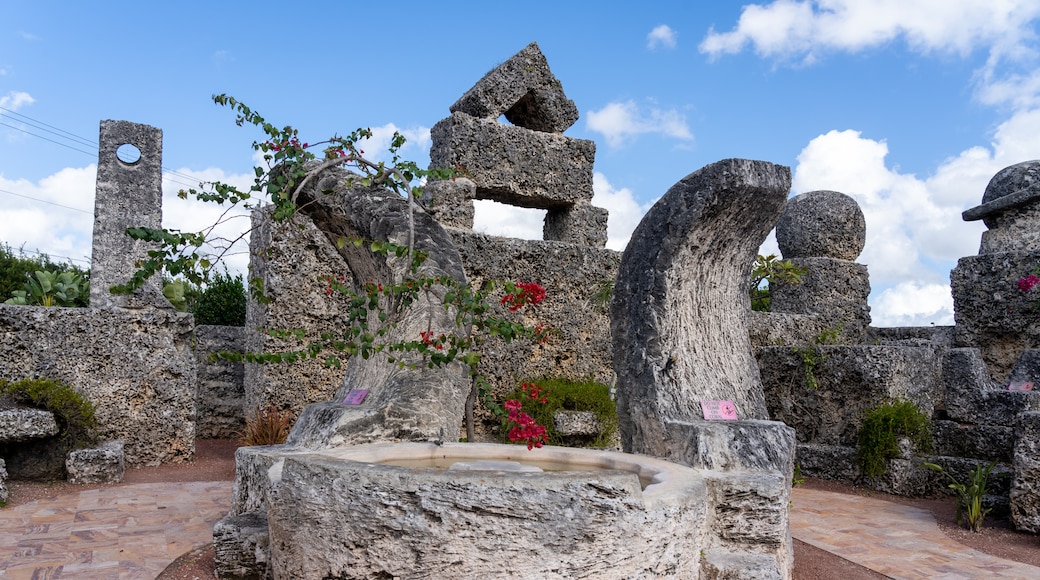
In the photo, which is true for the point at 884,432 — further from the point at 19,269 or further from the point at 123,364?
the point at 19,269

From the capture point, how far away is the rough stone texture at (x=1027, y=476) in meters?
5.28

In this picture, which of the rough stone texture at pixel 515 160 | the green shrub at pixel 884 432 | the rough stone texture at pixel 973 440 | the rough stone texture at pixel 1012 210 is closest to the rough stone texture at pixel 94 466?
the rough stone texture at pixel 515 160

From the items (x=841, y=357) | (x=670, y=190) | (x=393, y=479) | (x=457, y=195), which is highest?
(x=457, y=195)

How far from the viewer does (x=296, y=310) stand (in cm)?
710

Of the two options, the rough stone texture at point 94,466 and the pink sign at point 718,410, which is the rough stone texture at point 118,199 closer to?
the rough stone texture at point 94,466

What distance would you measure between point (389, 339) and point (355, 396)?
1.23 ft

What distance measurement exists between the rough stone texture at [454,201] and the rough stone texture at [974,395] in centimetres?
487

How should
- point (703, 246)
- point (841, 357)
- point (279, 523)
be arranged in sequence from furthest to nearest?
point (841, 357) → point (703, 246) → point (279, 523)

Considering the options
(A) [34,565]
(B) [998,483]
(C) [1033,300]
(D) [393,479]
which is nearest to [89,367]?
(A) [34,565]

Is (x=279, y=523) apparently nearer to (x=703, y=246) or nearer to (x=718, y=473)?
(x=718, y=473)

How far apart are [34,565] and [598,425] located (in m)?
3.99

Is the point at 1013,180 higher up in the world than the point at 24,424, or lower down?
higher up

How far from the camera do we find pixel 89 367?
23.1 feet

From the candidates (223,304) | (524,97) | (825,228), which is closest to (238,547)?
(524,97)
